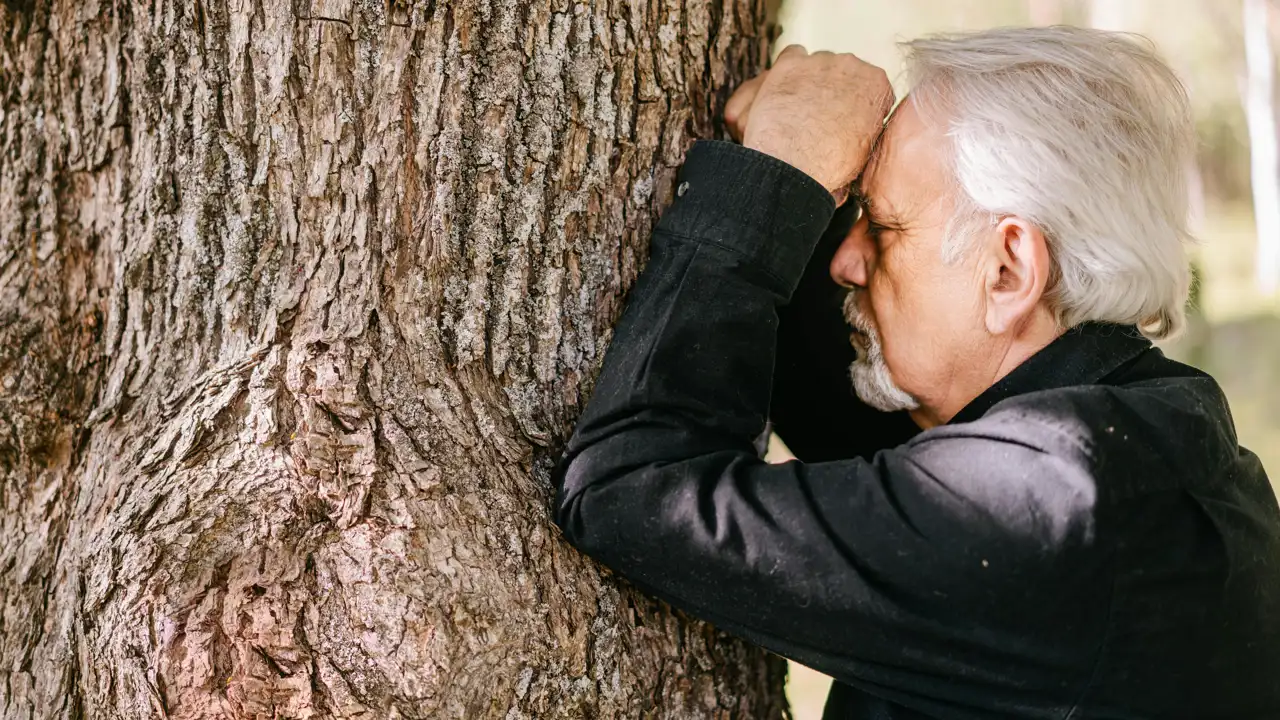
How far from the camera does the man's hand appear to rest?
65.9 inches

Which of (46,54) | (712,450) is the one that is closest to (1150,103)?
(712,450)

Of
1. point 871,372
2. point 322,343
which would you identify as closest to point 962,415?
point 871,372

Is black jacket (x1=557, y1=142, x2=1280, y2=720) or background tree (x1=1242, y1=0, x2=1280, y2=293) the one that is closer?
black jacket (x1=557, y1=142, x2=1280, y2=720)

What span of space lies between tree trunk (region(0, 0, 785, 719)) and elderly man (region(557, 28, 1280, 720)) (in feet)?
0.48

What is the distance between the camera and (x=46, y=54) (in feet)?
5.29

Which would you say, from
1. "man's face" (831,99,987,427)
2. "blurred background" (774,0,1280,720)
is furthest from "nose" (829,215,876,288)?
"blurred background" (774,0,1280,720)

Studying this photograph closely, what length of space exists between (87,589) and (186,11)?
3.12ft

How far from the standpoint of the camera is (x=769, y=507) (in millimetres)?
1382

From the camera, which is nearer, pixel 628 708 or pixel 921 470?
pixel 921 470

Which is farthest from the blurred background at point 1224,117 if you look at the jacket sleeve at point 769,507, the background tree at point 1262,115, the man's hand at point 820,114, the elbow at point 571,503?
the elbow at point 571,503

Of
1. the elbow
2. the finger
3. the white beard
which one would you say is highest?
the finger

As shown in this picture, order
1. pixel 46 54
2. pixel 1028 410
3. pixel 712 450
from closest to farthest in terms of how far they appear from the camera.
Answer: pixel 1028 410 → pixel 712 450 → pixel 46 54

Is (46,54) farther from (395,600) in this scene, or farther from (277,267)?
(395,600)

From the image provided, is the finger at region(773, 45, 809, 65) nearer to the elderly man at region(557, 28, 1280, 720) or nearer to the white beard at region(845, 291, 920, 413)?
the elderly man at region(557, 28, 1280, 720)
